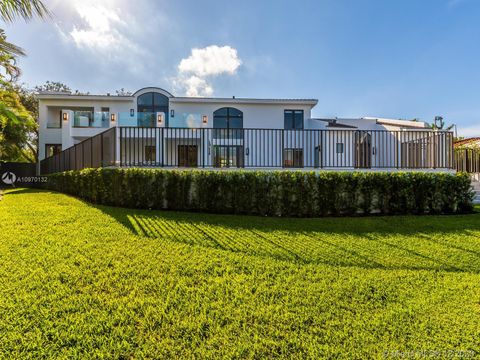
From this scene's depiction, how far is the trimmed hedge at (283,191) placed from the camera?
6922 mm

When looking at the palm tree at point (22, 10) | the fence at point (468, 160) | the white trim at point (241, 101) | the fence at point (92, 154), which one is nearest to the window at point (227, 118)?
the white trim at point (241, 101)

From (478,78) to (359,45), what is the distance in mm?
7685

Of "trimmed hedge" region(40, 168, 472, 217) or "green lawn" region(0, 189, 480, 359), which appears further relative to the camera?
"trimmed hedge" region(40, 168, 472, 217)

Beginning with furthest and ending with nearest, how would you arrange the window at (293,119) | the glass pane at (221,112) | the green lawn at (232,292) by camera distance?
1. the window at (293,119)
2. the glass pane at (221,112)
3. the green lawn at (232,292)

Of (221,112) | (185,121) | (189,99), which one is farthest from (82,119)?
(221,112)

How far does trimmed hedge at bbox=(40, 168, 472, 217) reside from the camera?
6922mm

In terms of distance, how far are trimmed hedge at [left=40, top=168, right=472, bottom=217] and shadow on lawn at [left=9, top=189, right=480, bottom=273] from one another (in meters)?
0.44

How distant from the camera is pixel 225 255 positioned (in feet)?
13.0

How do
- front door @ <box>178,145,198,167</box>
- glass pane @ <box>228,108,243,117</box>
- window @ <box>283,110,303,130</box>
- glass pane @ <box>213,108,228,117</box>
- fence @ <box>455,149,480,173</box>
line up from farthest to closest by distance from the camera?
window @ <box>283,110,303,130</box>, glass pane @ <box>228,108,243,117</box>, glass pane @ <box>213,108,228,117</box>, fence @ <box>455,149,480,173</box>, front door @ <box>178,145,198,167</box>

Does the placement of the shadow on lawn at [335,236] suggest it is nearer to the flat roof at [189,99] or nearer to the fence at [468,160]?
the fence at [468,160]

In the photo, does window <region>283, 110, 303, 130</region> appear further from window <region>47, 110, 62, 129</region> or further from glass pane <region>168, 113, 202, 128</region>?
window <region>47, 110, 62, 129</region>

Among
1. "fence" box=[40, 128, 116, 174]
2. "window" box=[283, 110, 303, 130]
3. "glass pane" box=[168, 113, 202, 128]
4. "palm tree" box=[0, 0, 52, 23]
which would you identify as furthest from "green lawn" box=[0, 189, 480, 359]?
"window" box=[283, 110, 303, 130]

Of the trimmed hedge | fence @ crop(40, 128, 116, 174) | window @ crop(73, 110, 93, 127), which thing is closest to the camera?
the trimmed hedge

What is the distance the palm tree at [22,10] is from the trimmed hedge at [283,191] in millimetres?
3711
